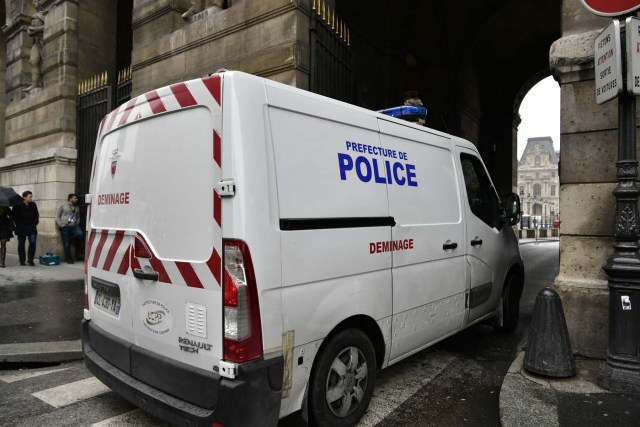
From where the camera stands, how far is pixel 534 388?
11.9ft

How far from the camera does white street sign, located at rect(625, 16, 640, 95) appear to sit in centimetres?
346

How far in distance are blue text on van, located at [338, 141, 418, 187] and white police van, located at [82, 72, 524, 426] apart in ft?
0.04

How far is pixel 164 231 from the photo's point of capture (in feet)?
8.97

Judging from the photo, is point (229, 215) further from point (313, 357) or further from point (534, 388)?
point (534, 388)

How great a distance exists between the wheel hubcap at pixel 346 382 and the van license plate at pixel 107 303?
1.57m

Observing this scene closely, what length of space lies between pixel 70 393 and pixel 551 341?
415 cm

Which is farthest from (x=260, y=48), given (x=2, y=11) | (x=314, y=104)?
(x=2, y=11)

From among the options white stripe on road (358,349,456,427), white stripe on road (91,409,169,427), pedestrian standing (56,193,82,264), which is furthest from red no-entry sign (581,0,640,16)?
pedestrian standing (56,193,82,264)

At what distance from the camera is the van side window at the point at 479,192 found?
4.62 metres

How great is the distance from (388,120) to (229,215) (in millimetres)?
1718

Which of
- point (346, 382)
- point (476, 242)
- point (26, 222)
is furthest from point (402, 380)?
point (26, 222)

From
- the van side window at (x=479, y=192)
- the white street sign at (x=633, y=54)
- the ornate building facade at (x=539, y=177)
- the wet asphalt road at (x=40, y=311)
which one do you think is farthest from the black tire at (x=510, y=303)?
the ornate building facade at (x=539, y=177)

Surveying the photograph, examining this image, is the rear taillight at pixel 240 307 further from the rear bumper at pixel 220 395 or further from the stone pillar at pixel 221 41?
the stone pillar at pixel 221 41

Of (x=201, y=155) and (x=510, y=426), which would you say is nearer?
(x=201, y=155)
